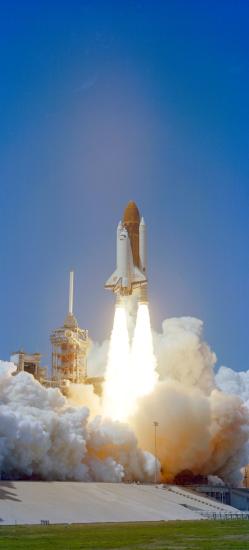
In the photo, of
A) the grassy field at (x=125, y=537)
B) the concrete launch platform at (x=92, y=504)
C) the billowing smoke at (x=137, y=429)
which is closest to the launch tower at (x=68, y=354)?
the billowing smoke at (x=137, y=429)

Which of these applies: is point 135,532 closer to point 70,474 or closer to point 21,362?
point 70,474

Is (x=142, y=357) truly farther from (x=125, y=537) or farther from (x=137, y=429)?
(x=125, y=537)

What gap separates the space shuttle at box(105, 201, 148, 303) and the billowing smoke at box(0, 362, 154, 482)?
1292 cm

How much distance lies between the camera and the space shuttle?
3155 inches

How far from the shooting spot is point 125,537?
3881 cm

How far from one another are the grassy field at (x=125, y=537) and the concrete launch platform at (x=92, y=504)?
3667 millimetres

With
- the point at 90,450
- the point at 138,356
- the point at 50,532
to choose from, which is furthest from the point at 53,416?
the point at 50,532

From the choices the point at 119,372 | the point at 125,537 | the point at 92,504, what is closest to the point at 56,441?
the point at 92,504

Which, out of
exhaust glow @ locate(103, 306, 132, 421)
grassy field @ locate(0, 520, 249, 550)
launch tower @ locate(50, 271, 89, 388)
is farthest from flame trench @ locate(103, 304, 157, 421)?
grassy field @ locate(0, 520, 249, 550)

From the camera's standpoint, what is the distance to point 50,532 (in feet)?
138

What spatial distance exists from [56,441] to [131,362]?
50.5 ft

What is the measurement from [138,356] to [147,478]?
38.6 feet

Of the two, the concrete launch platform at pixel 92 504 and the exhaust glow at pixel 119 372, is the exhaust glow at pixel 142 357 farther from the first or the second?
the concrete launch platform at pixel 92 504

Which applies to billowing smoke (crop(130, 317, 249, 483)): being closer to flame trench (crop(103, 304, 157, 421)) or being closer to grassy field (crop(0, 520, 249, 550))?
flame trench (crop(103, 304, 157, 421))
